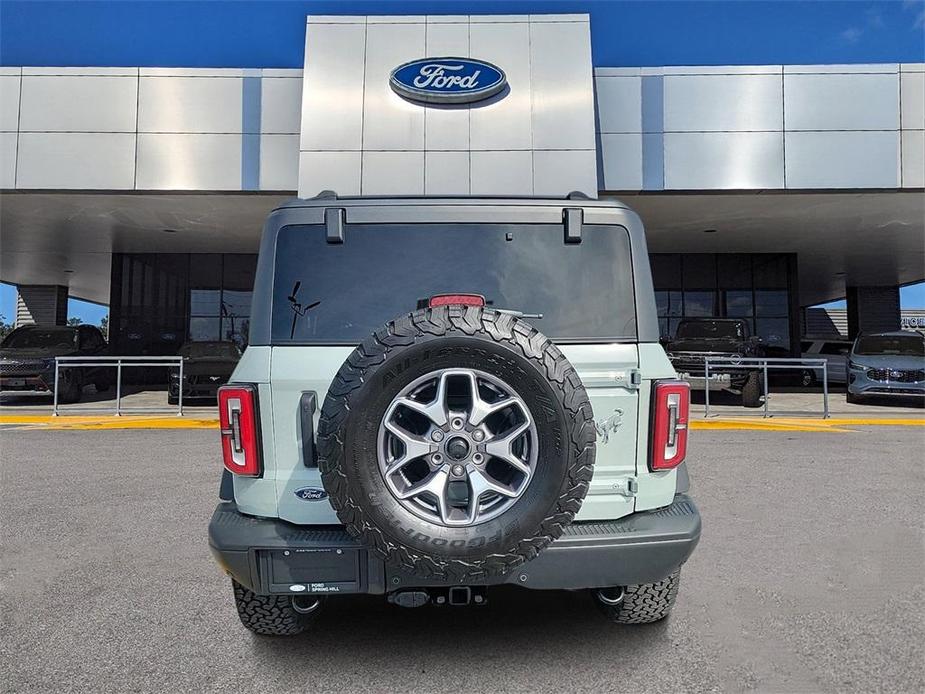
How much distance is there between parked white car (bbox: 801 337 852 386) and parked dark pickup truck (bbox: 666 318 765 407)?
5.94 m

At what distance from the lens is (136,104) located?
1308cm

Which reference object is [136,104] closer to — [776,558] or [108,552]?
[108,552]

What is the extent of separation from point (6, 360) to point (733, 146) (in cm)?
1680

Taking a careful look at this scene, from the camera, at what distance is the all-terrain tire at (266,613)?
2.88m

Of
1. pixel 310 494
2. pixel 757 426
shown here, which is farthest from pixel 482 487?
pixel 757 426

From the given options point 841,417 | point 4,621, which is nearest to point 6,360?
point 4,621

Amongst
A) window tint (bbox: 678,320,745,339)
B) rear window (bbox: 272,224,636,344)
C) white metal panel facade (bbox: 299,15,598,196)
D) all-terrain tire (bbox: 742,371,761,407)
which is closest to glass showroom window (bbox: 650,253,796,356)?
window tint (bbox: 678,320,745,339)

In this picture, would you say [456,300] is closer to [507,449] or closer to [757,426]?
[507,449]

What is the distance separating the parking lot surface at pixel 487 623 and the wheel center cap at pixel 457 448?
106 cm

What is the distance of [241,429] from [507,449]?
3.82 ft

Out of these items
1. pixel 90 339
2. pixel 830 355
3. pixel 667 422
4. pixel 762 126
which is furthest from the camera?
pixel 830 355

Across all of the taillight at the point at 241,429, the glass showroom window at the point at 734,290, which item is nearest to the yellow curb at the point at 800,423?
the taillight at the point at 241,429

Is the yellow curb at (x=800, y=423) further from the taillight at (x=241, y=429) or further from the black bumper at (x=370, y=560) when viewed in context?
the taillight at (x=241, y=429)

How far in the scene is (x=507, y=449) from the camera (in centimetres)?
231
